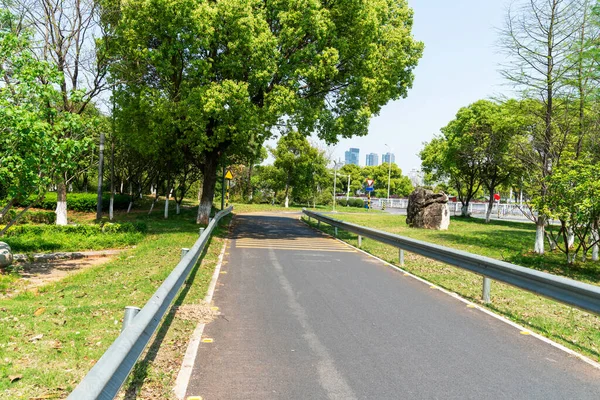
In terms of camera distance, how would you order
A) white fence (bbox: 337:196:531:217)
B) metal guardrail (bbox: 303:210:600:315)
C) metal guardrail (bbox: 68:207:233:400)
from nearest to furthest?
metal guardrail (bbox: 68:207:233:400), metal guardrail (bbox: 303:210:600:315), white fence (bbox: 337:196:531:217)

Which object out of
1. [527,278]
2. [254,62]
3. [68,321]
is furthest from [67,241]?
[527,278]

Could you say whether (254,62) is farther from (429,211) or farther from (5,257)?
(429,211)

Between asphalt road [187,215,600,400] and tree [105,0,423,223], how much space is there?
881 cm

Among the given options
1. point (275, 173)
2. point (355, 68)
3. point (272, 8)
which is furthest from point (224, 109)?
point (275, 173)

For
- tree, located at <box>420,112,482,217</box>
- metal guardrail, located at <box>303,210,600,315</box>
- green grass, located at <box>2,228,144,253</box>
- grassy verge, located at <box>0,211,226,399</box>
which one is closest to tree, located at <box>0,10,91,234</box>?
grassy verge, located at <box>0,211,226,399</box>

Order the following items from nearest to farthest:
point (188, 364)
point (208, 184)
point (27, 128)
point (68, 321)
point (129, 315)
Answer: point (129, 315), point (188, 364), point (68, 321), point (27, 128), point (208, 184)

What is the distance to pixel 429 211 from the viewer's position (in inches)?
1009


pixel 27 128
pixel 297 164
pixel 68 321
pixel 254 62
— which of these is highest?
pixel 254 62

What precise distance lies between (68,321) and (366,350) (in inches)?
153

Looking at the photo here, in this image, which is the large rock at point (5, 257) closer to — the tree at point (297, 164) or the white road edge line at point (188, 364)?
the white road edge line at point (188, 364)

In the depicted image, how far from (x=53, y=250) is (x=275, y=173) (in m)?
36.5

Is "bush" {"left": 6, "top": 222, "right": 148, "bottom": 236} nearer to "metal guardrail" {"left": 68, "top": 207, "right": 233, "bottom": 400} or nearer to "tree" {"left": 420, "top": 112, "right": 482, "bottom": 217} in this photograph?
"metal guardrail" {"left": 68, "top": 207, "right": 233, "bottom": 400}

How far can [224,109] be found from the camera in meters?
16.1

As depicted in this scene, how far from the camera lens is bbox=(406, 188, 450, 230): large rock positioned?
25250 millimetres
